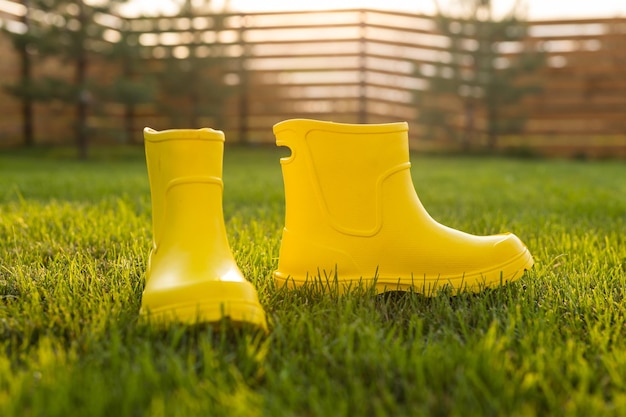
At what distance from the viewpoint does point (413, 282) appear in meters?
1.21

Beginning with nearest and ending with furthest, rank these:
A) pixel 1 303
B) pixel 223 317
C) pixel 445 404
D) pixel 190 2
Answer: pixel 445 404 < pixel 223 317 < pixel 1 303 < pixel 190 2

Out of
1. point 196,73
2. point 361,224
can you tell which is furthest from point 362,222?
point 196,73

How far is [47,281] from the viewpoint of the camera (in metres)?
1.21

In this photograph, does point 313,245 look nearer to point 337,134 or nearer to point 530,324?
point 337,134

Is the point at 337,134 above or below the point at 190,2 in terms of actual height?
below

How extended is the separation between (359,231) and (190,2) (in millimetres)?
7924

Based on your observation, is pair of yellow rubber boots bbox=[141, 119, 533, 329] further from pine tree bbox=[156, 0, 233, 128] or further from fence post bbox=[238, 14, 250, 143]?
fence post bbox=[238, 14, 250, 143]

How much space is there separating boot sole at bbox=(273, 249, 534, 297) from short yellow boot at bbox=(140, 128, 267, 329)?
18 centimetres

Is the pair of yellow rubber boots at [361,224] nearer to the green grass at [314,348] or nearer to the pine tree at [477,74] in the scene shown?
the green grass at [314,348]

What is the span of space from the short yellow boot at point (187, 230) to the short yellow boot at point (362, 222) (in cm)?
17

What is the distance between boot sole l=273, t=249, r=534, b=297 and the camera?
3.91 feet

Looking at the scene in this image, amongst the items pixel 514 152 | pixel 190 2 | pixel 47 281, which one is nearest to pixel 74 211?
pixel 47 281

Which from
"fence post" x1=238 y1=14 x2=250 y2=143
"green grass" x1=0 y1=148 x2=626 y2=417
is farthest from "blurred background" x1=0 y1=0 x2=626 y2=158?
"green grass" x1=0 y1=148 x2=626 y2=417

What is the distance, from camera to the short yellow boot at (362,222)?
3.93ft
